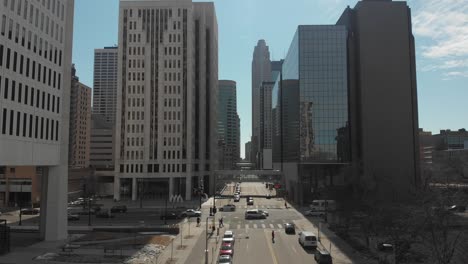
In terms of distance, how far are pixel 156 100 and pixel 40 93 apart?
230 ft

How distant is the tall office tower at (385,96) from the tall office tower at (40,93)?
67.5 meters

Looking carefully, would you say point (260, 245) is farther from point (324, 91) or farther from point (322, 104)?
point (324, 91)

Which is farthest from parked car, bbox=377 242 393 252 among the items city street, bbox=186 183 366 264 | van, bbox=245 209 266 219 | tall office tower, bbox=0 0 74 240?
tall office tower, bbox=0 0 74 240

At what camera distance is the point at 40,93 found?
50.6 metres

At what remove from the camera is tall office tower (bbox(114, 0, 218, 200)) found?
119 meters

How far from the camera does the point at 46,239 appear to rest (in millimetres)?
53000

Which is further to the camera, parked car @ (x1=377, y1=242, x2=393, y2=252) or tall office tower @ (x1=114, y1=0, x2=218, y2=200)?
tall office tower @ (x1=114, y1=0, x2=218, y2=200)

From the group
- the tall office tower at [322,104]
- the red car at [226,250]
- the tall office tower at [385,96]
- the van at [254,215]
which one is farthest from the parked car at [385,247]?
the tall office tower at [322,104]

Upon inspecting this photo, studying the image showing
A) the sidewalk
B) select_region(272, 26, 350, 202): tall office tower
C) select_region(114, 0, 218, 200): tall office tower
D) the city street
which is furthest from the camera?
select_region(114, 0, 218, 200): tall office tower

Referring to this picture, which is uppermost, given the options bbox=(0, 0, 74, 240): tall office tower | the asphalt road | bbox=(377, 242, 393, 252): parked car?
bbox=(0, 0, 74, 240): tall office tower

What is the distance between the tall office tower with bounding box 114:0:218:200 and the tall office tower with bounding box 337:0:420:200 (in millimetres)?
45864

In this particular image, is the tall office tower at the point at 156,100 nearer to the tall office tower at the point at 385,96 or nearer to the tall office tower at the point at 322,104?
the tall office tower at the point at 322,104

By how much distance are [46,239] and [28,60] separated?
22.1m

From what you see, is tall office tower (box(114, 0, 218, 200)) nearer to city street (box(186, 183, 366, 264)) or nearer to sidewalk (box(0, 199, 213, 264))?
city street (box(186, 183, 366, 264))
